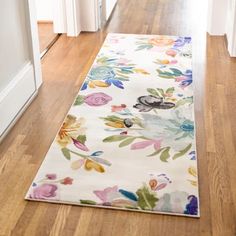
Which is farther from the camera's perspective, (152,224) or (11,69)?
(11,69)

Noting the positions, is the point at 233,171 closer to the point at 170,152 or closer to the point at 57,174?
the point at 170,152

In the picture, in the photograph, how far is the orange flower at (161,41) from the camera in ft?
12.3

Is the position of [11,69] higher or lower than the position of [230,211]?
higher

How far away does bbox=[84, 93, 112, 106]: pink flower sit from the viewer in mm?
2830

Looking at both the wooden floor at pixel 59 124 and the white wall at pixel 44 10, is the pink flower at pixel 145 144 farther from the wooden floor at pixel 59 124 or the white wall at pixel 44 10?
the white wall at pixel 44 10

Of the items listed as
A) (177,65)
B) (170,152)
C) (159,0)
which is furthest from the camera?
(159,0)

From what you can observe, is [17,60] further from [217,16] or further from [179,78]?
[217,16]

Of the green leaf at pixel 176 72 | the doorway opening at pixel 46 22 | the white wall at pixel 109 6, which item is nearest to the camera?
the green leaf at pixel 176 72

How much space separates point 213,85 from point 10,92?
130 centimetres

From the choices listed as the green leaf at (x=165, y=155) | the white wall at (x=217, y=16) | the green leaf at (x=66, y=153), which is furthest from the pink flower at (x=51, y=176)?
the white wall at (x=217, y=16)

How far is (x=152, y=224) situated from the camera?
1.89 meters

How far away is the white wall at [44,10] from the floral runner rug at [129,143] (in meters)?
1.06

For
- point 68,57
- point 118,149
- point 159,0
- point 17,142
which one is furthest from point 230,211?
point 159,0

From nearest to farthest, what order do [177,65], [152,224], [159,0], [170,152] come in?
[152,224] → [170,152] → [177,65] → [159,0]
